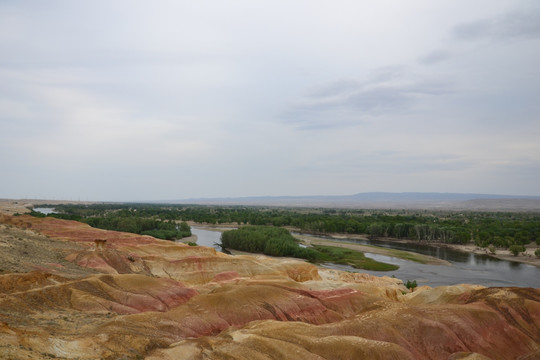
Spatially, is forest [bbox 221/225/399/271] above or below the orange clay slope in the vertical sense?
below

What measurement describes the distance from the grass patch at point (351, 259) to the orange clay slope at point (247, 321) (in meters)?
34.2

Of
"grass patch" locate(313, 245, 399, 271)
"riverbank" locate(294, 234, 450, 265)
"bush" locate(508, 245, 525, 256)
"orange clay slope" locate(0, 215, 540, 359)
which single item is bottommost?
"riverbank" locate(294, 234, 450, 265)

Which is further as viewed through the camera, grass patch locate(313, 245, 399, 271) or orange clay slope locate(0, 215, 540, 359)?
grass patch locate(313, 245, 399, 271)

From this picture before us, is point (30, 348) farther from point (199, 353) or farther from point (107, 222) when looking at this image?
point (107, 222)

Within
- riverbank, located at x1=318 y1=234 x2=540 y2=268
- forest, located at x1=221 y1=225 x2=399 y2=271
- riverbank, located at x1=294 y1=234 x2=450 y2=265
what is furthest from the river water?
forest, located at x1=221 y1=225 x2=399 y2=271

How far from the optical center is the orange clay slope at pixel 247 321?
19.1 meters

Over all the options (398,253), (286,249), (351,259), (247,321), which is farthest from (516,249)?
(247,321)

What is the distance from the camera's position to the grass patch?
2960 inches

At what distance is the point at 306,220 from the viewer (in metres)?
156

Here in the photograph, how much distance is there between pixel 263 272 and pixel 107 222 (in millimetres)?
92255

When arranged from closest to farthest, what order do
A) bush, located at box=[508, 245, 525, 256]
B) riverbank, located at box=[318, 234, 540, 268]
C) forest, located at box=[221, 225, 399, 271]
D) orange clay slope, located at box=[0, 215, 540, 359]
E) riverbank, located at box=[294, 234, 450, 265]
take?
1. orange clay slope, located at box=[0, 215, 540, 359]
2. forest, located at box=[221, 225, 399, 271]
3. riverbank, located at box=[294, 234, 450, 265]
4. riverbank, located at box=[318, 234, 540, 268]
5. bush, located at box=[508, 245, 525, 256]

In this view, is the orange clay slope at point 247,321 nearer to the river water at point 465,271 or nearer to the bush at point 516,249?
the river water at point 465,271

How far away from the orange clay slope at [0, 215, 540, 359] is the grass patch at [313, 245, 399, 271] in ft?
112

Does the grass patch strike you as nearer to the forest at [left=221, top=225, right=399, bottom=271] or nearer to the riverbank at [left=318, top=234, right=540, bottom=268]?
the forest at [left=221, top=225, right=399, bottom=271]
